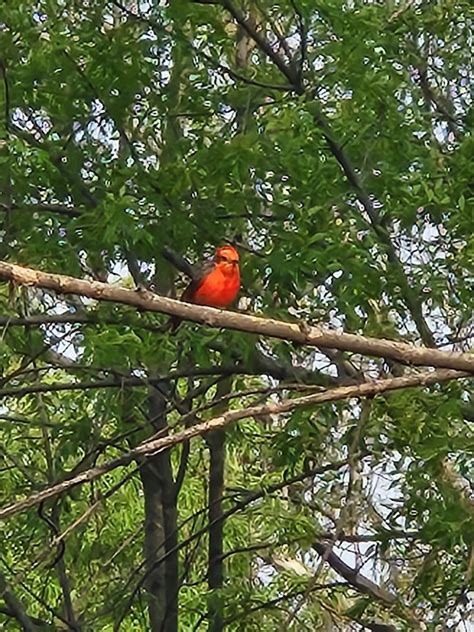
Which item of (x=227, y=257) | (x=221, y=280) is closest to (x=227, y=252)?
(x=227, y=257)

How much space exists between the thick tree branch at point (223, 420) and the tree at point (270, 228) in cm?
173

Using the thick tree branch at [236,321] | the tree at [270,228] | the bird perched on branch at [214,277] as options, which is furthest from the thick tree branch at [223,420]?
the bird perched on branch at [214,277]

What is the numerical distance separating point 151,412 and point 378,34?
2.41 metres

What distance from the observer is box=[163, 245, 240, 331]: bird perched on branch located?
18.1 ft

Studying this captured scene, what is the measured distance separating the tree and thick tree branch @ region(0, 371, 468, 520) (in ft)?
5.66

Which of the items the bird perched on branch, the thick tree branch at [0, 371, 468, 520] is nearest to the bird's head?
the bird perched on branch

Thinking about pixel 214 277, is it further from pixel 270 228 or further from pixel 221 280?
pixel 270 228

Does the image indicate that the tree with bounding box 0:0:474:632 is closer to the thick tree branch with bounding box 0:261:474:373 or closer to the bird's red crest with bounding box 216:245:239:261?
the bird's red crest with bounding box 216:245:239:261

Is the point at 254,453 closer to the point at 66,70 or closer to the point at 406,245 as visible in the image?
the point at 406,245

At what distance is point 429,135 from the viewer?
18.9 ft

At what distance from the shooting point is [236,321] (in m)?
2.96

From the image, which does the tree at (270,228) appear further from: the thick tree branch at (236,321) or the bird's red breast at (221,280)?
the thick tree branch at (236,321)

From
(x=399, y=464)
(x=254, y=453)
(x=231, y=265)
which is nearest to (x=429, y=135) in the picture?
(x=231, y=265)

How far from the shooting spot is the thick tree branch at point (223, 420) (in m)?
2.60
